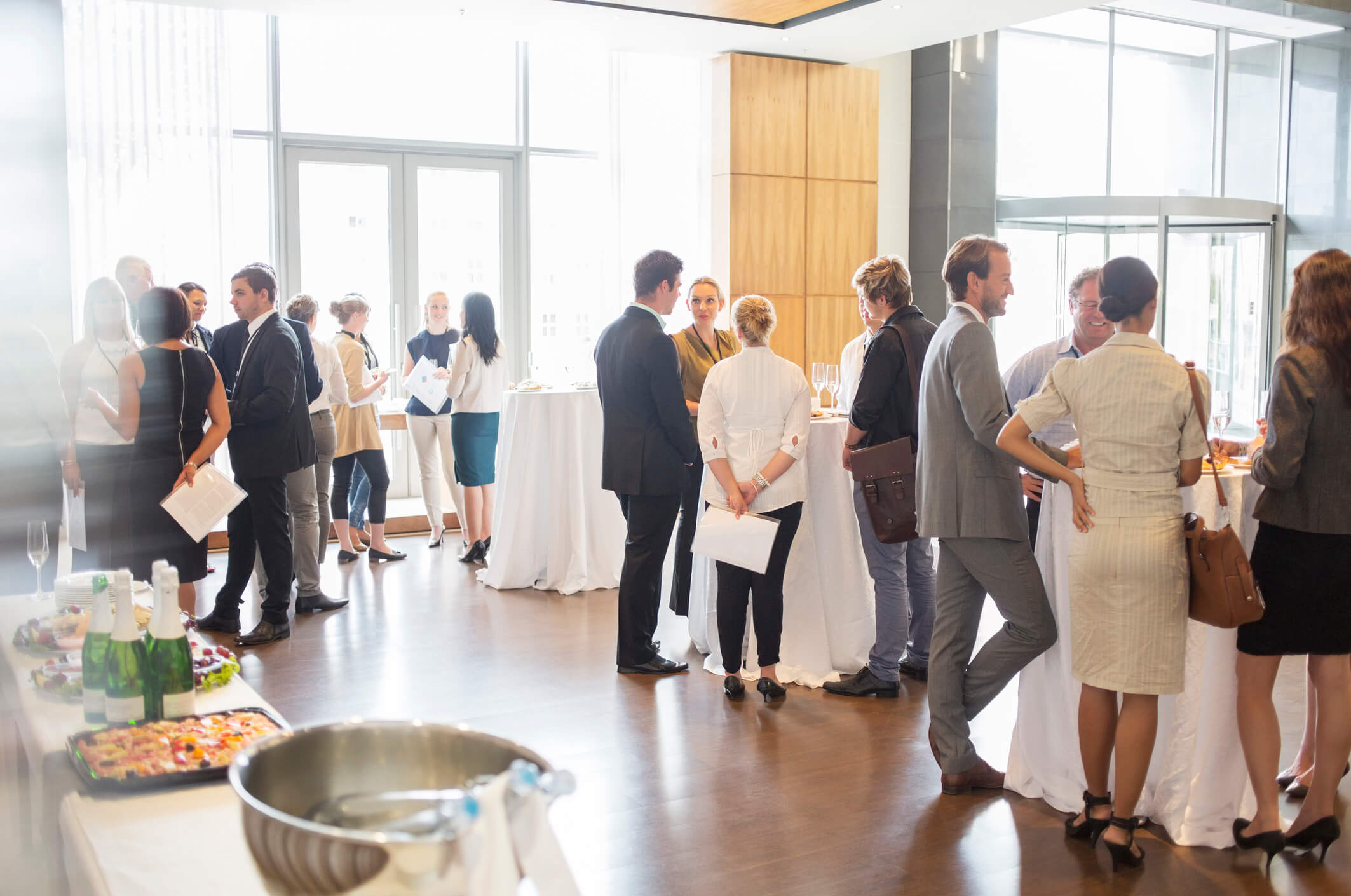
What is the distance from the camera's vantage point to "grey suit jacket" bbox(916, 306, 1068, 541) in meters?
3.08

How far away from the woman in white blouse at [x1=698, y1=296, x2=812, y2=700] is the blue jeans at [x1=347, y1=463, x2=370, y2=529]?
373cm

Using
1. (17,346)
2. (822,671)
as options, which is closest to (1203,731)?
(822,671)

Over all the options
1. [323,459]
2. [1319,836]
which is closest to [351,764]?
[1319,836]

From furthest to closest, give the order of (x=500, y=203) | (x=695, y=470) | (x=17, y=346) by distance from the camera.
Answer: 1. (x=500, y=203)
2. (x=695, y=470)
3. (x=17, y=346)

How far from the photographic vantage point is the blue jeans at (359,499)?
7.22m

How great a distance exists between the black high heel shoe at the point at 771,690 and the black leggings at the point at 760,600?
7 cm

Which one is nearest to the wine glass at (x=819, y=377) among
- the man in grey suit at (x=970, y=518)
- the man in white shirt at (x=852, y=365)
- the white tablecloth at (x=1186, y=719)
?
the man in white shirt at (x=852, y=365)

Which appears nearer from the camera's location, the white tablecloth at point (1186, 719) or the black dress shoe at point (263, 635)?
the white tablecloth at point (1186, 719)

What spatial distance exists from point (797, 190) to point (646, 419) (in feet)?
14.9

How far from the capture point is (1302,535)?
2.84 m

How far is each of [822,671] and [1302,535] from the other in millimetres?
2056

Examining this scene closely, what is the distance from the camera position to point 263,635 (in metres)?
5.00

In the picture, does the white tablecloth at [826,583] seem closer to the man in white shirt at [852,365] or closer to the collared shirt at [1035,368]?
the man in white shirt at [852,365]

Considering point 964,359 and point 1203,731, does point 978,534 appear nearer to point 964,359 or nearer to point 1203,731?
point 964,359
